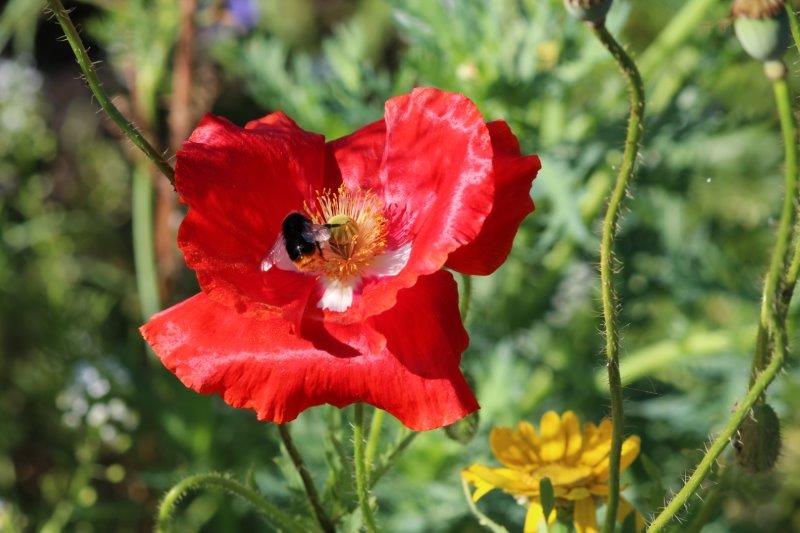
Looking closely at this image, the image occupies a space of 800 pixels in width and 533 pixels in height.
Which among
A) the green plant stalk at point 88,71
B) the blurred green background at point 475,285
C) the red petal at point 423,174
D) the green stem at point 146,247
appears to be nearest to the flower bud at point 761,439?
the red petal at point 423,174

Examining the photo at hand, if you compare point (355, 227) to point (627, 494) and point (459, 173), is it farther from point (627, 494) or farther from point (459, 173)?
point (627, 494)

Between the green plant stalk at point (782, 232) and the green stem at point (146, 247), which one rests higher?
the green plant stalk at point (782, 232)

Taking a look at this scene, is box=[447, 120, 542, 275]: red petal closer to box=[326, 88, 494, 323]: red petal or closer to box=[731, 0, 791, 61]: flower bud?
box=[326, 88, 494, 323]: red petal

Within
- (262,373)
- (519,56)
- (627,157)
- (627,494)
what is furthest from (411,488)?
(627,157)

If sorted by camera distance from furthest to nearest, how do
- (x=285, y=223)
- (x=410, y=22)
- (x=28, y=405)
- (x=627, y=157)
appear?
(x=28, y=405) < (x=410, y=22) < (x=285, y=223) < (x=627, y=157)

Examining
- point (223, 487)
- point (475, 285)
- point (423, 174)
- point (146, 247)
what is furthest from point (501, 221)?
point (146, 247)

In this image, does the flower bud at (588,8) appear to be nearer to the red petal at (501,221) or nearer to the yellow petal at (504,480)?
the red petal at (501,221)
